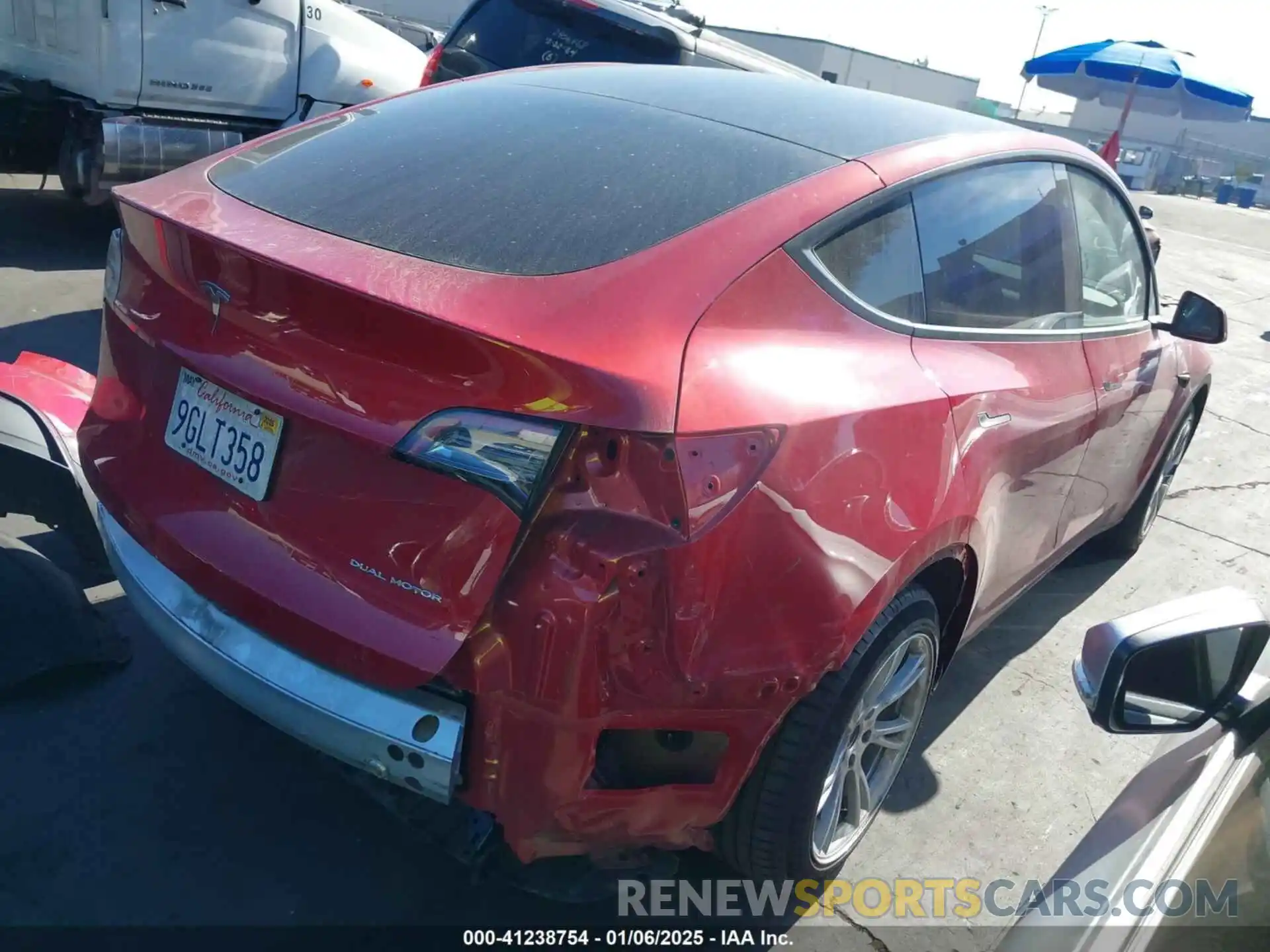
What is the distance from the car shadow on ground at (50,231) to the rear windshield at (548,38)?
2.81 metres

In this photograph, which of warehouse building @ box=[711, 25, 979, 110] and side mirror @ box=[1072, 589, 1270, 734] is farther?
warehouse building @ box=[711, 25, 979, 110]

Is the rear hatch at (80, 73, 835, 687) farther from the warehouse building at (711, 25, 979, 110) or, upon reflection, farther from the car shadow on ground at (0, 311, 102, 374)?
the warehouse building at (711, 25, 979, 110)

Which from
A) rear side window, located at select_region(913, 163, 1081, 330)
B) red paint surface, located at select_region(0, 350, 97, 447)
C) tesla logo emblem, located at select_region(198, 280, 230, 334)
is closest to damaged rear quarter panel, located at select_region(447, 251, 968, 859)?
rear side window, located at select_region(913, 163, 1081, 330)

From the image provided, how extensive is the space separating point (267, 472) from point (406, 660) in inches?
19.4

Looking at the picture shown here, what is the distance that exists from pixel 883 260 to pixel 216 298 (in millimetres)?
1464

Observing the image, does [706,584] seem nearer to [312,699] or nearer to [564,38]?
[312,699]

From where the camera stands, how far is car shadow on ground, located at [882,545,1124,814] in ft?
10.4

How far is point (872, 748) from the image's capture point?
107 inches

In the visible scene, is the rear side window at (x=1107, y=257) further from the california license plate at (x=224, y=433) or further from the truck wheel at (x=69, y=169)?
the truck wheel at (x=69, y=169)

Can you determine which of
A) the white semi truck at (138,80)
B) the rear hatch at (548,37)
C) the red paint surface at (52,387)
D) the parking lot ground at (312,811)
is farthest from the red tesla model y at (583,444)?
the white semi truck at (138,80)

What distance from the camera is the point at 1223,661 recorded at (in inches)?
65.1

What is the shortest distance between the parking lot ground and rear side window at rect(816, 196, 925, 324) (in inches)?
57.7

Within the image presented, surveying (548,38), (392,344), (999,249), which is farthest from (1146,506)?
(548,38)

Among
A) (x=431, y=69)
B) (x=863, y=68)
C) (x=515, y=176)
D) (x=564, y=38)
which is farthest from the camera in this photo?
(x=863, y=68)
